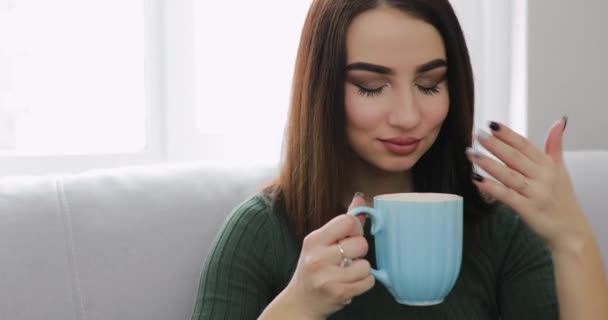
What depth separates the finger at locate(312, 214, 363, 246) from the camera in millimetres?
741

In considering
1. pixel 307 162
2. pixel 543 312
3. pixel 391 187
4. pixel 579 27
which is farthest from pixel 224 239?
pixel 579 27

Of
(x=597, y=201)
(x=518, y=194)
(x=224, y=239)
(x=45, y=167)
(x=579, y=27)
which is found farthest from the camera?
(x=579, y=27)

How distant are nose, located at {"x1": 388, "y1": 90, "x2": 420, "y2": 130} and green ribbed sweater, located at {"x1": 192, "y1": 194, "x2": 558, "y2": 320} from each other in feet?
0.65

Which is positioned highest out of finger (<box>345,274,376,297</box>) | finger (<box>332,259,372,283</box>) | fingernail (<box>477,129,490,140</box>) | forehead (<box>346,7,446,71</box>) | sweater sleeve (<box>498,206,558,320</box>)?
forehead (<box>346,7,446,71</box>)

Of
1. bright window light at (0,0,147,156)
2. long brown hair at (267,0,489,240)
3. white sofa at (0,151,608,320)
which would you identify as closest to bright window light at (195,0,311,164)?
bright window light at (0,0,147,156)

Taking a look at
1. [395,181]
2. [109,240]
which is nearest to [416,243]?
[395,181]

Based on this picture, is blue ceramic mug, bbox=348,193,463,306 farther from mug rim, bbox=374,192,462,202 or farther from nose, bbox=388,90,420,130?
nose, bbox=388,90,420,130

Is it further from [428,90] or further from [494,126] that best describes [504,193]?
[428,90]

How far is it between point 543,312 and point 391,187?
0.31 metres

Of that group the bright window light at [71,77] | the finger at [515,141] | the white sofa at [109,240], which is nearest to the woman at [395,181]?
the finger at [515,141]

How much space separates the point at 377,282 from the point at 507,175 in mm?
299

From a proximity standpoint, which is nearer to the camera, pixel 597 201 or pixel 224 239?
pixel 224 239

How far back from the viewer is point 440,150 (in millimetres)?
1158

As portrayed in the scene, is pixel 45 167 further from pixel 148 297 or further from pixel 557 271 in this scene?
pixel 557 271
